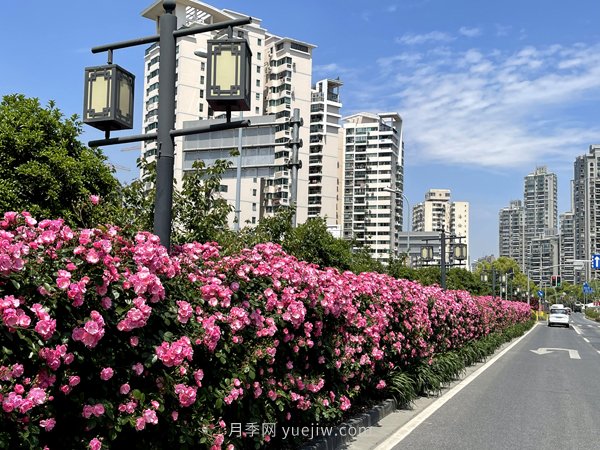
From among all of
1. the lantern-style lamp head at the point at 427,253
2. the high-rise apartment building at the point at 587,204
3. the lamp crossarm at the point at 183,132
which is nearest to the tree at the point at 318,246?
the lantern-style lamp head at the point at 427,253

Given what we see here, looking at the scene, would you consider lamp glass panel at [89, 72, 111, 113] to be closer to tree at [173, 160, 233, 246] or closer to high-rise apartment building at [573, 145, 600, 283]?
tree at [173, 160, 233, 246]

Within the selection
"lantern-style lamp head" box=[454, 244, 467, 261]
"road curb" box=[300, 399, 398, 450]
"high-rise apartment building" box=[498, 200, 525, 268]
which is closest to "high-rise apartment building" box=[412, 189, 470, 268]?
"high-rise apartment building" box=[498, 200, 525, 268]

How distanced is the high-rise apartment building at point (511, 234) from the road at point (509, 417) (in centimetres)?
18415

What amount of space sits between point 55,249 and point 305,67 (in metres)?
98.1

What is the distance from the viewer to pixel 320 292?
6449 mm

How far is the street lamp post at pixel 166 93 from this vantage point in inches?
210

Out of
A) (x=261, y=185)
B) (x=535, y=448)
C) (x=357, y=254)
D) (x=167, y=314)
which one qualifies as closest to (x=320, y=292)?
(x=167, y=314)

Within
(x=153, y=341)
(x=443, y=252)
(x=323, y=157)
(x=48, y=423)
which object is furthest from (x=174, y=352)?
(x=323, y=157)

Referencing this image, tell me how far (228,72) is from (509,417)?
6.71 metres

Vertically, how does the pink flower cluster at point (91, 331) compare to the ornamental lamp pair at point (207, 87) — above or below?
below

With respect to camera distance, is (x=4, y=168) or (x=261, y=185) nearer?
(x=4, y=168)

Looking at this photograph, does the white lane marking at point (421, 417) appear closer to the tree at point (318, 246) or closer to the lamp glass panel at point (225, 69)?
the tree at point (318, 246)

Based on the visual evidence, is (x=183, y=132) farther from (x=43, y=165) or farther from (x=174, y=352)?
(x=43, y=165)

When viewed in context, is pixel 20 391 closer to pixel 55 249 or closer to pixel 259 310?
pixel 55 249
